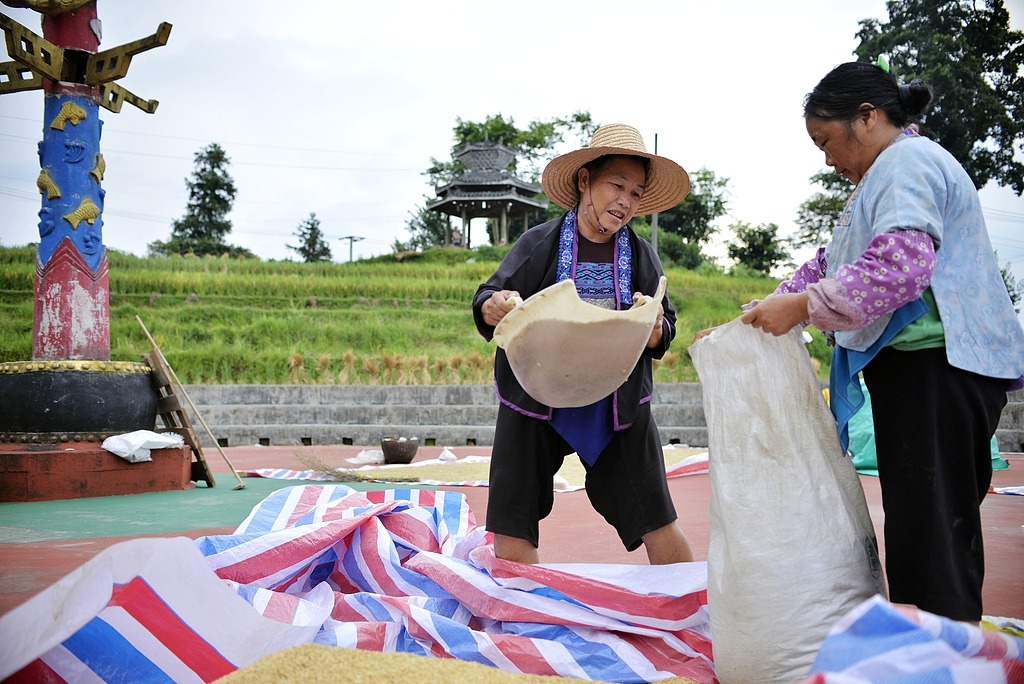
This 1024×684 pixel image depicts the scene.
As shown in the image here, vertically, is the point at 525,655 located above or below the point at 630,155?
below

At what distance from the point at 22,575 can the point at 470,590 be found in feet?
5.05

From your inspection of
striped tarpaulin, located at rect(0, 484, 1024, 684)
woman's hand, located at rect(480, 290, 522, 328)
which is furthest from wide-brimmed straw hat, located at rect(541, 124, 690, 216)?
striped tarpaulin, located at rect(0, 484, 1024, 684)

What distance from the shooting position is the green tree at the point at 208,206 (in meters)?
32.3

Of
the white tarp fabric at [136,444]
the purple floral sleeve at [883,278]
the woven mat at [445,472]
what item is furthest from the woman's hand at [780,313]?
the white tarp fabric at [136,444]

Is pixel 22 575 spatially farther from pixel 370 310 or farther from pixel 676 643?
pixel 370 310

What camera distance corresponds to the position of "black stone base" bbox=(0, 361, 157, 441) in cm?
470

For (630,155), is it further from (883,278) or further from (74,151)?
(74,151)

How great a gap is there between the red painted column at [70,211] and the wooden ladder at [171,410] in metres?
0.32

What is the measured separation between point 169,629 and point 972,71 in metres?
2.51

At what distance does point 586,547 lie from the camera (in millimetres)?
3393

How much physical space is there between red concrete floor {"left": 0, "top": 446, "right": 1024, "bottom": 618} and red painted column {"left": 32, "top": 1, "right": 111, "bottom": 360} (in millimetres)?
1528

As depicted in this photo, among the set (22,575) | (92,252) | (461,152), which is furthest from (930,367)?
A: (461,152)

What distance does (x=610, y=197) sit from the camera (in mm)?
2242

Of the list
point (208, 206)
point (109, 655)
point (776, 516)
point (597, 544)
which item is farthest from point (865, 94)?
point (208, 206)
